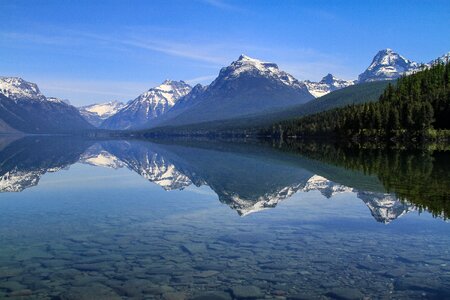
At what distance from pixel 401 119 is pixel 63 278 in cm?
16976

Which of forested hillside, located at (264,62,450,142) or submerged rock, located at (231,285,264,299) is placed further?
forested hillside, located at (264,62,450,142)

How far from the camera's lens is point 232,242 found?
27.2 m

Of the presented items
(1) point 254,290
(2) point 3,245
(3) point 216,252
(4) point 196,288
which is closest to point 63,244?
(2) point 3,245

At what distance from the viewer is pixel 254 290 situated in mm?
18688

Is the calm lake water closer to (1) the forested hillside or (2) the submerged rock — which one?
(2) the submerged rock

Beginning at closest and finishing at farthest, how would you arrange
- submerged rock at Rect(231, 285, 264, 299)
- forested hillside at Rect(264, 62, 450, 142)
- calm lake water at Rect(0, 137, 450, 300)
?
submerged rock at Rect(231, 285, 264, 299), calm lake water at Rect(0, 137, 450, 300), forested hillside at Rect(264, 62, 450, 142)

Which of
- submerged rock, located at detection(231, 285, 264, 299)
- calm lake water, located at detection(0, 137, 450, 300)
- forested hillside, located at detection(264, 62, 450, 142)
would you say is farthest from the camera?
forested hillside, located at detection(264, 62, 450, 142)

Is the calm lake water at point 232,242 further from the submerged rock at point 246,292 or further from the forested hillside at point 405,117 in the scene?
the forested hillside at point 405,117

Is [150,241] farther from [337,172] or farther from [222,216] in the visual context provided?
[337,172]

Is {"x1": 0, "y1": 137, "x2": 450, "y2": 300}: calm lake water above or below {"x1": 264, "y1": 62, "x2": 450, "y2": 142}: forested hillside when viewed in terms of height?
below

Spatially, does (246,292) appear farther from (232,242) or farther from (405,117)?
(405,117)

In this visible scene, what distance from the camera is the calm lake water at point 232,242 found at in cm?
1914

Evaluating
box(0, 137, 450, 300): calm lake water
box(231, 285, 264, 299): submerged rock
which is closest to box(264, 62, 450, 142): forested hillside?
box(0, 137, 450, 300): calm lake water

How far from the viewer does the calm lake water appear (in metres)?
19.1
